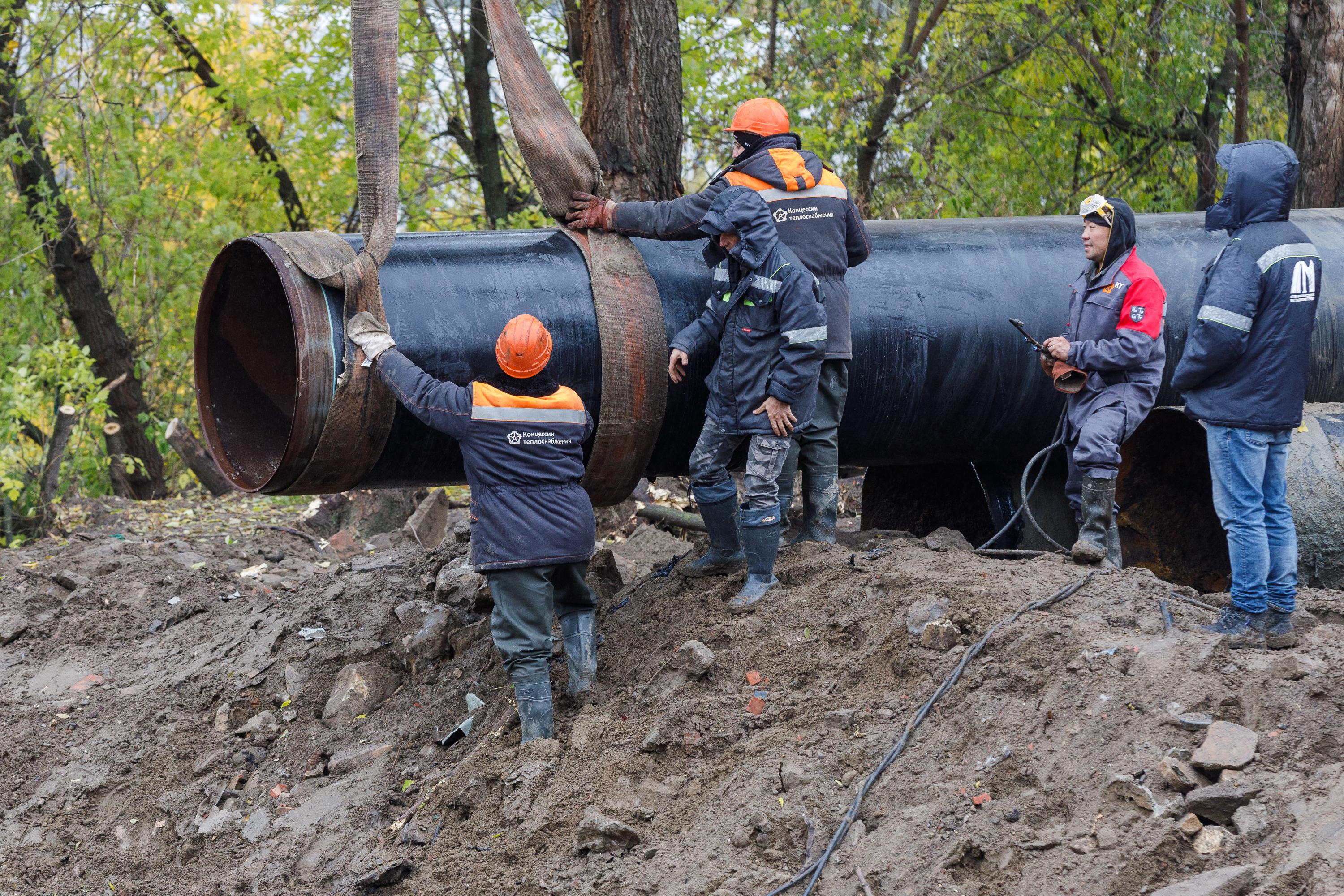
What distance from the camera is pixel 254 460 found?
4.82 m

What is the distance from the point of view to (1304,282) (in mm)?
3867

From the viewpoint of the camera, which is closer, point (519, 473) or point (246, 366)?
point (519, 473)

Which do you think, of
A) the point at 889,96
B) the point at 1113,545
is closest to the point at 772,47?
the point at 889,96

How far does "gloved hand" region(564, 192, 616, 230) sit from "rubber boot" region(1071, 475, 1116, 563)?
207 centimetres

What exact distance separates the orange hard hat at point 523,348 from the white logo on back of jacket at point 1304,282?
240cm

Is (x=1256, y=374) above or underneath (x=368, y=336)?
underneath

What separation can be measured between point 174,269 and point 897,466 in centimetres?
802

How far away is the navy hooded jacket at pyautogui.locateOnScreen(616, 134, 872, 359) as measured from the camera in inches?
183

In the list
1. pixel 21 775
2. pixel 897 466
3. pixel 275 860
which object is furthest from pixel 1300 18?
pixel 21 775

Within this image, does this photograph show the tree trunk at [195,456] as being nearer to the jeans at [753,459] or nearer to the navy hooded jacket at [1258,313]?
the jeans at [753,459]

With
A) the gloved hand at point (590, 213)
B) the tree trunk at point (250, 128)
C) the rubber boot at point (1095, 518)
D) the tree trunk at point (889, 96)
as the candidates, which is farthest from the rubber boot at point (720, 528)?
the tree trunk at point (250, 128)

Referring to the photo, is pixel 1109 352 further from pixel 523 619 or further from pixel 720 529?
pixel 523 619

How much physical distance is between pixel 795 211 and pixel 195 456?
6859 mm

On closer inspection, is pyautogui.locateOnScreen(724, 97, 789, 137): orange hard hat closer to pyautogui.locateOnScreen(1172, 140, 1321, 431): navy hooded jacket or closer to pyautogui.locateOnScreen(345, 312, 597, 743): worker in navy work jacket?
pyautogui.locateOnScreen(345, 312, 597, 743): worker in navy work jacket
